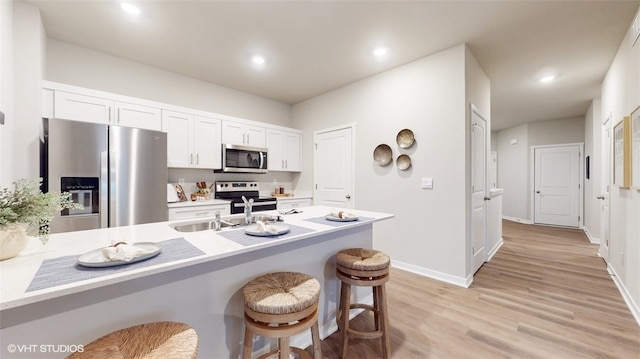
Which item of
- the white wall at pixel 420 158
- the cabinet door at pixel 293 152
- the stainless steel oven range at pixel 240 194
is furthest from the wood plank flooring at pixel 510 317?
the cabinet door at pixel 293 152

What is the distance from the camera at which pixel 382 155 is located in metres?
3.53

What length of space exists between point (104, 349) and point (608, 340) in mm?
3180

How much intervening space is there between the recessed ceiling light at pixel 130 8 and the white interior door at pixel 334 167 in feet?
9.25

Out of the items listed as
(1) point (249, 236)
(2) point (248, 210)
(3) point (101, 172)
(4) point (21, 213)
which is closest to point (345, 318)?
(1) point (249, 236)

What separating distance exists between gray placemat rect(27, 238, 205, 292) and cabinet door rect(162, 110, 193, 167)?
8.28ft

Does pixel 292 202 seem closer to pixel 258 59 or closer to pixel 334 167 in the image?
pixel 334 167

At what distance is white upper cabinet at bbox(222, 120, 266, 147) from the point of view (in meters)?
3.84

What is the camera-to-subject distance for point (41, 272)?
0.89m

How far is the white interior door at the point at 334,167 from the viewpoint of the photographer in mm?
4000

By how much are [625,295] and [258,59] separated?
4.80 metres

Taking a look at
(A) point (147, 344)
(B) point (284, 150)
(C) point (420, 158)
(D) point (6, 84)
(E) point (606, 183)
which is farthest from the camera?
(B) point (284, 150)

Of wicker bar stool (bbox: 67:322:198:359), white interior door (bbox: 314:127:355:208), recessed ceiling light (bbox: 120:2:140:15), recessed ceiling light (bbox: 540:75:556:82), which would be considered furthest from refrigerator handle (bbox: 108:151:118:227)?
recessed ceiling light (bbox: 540:75:556:82)

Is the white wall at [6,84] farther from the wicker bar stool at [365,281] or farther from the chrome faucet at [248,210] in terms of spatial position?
the wicker bar stool at [365,281]

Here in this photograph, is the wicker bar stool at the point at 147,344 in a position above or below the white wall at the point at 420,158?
below
